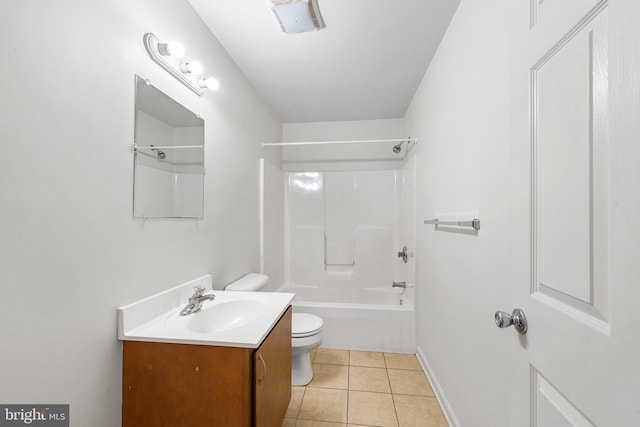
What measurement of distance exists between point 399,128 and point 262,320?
277 centimetres

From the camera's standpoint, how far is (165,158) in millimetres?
1263

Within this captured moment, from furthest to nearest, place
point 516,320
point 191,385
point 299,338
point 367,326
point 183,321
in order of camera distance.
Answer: point 367,326
point 299,338
point 183,321
point 191,385
point 516,320

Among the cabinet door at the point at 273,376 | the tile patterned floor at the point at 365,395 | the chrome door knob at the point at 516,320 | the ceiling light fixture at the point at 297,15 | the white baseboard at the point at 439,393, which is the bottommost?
the tile patterned floor at the point at 365,395

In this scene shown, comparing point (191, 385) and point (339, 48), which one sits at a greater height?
point (339, 48)

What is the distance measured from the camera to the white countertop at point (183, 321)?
975 millimetres

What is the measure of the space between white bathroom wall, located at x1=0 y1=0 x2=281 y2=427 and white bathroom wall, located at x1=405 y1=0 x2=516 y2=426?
4.81ft

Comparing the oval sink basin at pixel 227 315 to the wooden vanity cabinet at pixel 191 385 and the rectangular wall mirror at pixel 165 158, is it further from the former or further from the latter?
the rectangular wall mirror at pixel 165 158

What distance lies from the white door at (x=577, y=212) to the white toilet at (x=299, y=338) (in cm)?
135

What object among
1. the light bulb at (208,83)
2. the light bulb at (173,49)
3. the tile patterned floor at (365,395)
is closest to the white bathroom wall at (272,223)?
the tile patterned floor at (365,395)

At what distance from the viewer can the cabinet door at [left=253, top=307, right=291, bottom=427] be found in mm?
A: 1002

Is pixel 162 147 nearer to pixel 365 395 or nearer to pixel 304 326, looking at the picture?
pixel 304 326

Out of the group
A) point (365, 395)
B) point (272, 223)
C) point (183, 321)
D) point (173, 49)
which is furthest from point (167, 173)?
point (365, 395)

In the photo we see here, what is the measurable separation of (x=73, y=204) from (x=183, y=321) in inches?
24.5

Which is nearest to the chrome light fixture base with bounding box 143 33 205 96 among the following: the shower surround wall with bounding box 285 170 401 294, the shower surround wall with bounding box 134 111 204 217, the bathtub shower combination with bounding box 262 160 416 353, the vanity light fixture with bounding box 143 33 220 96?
the vanity light fixture with bounding box 143 33 220 96
